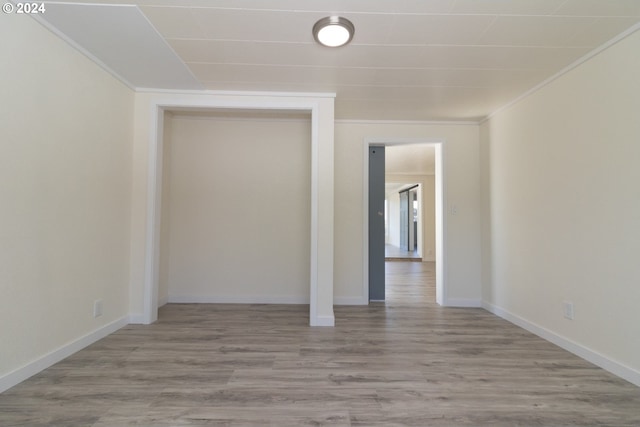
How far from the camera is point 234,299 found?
3.83 metres

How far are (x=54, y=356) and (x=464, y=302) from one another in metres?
4.15

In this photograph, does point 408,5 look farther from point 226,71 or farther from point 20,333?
point 20,333

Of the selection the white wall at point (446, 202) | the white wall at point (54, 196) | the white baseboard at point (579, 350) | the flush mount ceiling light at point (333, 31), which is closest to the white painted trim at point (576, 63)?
the white wall at point (446, 202)

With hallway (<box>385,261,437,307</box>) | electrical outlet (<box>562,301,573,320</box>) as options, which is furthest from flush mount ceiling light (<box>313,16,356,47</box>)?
hallway (<box>385,261,437,307</box>)

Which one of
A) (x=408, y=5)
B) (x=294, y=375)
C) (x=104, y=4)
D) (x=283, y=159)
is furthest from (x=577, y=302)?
(x=104, y=4)

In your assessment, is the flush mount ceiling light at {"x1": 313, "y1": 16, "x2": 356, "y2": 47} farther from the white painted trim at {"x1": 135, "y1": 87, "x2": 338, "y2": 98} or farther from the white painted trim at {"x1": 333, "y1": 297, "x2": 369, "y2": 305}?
the white painted trim at {"x1": 333, "y1": 297, "x2": 369, "y2": 305}

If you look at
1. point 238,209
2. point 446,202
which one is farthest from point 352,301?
point 238,209

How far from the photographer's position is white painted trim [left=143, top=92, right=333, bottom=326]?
3020 millimetres

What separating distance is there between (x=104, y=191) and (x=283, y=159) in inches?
77.8

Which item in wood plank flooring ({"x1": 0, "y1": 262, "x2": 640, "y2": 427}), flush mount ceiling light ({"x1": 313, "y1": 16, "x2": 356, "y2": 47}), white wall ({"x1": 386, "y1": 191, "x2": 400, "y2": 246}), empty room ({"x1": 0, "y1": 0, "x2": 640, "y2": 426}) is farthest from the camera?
white wall ({"x1": 386, "y1": 191, "x2": 400, "y2": 246})

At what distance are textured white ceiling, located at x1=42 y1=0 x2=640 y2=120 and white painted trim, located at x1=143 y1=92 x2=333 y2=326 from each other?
14 cm

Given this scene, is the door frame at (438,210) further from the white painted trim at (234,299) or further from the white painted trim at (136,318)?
the white painted trim at (136,318)

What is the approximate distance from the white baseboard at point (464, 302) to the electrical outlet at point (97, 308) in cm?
377

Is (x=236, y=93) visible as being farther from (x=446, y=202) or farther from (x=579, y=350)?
(x=579, y=350)
